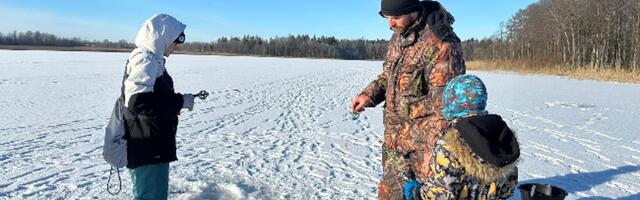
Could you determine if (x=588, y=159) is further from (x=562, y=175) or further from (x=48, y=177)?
(x=48, y=177)

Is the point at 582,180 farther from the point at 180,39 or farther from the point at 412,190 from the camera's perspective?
the point at 180,39

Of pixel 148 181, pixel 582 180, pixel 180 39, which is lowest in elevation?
pixel 582 180

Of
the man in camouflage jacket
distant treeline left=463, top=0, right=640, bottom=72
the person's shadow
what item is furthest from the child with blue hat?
distant treeline left=463, top=0, right=640, bottom=72

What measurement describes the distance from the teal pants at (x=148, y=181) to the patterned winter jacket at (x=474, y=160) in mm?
1672

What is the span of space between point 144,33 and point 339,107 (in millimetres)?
8656

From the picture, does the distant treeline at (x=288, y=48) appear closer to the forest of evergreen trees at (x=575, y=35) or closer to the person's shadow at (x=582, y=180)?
the forest of evergreen trees at (x=575, y=35)

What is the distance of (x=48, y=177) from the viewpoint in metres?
4.80

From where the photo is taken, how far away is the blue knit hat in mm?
2451

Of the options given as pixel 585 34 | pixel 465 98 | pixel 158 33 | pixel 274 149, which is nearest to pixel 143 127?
pixel 158 33

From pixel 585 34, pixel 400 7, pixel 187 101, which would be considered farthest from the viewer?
pixel 585 34

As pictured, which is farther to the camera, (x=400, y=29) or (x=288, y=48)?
(x=288, y=48)

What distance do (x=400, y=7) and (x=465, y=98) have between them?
2.45 feet

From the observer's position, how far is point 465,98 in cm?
246

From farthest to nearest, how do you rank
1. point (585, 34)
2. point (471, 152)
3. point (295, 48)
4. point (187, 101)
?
1. point (295, 48)
2. point (585, 34)
3. point (187, 101)
4. point (471, 152)
